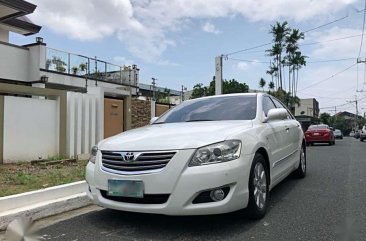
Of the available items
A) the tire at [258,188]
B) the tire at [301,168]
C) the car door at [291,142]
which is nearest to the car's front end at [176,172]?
the tire at [258,188]

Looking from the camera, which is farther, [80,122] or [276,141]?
[80,122]

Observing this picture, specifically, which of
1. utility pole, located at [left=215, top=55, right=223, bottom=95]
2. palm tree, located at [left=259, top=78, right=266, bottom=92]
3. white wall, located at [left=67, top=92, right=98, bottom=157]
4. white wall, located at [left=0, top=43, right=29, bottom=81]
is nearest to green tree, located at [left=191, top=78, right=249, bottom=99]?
palm tree, located at [left=259, top=78, right=266, bottom=92]

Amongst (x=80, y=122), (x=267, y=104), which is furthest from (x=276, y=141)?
(x=80, y=122)

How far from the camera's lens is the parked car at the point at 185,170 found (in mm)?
4121

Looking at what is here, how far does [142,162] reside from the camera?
4.23m

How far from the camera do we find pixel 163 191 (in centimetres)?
412

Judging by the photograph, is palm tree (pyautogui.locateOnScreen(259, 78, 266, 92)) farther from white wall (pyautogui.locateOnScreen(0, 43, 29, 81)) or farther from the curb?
the curb

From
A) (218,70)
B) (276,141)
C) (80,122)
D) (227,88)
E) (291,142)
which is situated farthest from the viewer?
(227,88)

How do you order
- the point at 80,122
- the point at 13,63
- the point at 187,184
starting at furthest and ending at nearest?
the point at 13,63 → the point at 80,122 → the point at 187,184

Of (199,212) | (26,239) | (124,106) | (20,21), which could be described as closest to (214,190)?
(199,212)

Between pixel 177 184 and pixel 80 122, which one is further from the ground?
pixel 80 122

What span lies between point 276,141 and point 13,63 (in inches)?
547

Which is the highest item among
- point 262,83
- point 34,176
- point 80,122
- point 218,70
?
point 262,83

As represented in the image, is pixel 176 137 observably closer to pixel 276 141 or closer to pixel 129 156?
pixel 129 156
